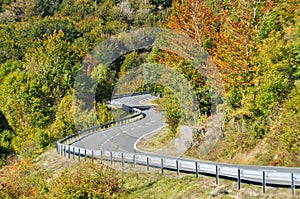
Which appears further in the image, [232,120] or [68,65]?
[68,65]

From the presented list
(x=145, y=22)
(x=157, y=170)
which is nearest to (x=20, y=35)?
(x=145, y=22)

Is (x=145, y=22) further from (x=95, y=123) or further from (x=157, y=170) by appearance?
(x=157, y=170)

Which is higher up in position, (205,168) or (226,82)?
(226,82)

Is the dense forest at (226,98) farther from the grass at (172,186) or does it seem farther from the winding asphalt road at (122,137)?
the winding asphalt road at (122,137)

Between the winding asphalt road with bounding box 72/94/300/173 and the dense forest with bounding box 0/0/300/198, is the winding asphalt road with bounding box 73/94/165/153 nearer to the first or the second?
the winding asphalt road with bounding box 72/94/300/173

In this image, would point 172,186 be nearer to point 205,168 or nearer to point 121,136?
point 205,168

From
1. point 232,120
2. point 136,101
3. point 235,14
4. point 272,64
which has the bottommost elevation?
point 136,101

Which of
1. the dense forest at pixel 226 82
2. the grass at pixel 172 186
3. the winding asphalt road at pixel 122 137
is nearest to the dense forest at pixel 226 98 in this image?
the dense forest at pixel 226 82

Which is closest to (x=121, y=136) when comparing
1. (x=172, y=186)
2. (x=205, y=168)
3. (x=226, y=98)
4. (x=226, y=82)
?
(x=226, y=98)

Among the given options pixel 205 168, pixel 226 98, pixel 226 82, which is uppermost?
pixel 226 82

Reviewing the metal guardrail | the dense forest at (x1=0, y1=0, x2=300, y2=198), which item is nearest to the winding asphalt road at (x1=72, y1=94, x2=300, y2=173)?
the metal guardrail

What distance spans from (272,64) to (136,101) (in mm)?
54147

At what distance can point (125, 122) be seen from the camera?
59281mm

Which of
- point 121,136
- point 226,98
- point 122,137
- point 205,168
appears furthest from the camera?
point 121,136
